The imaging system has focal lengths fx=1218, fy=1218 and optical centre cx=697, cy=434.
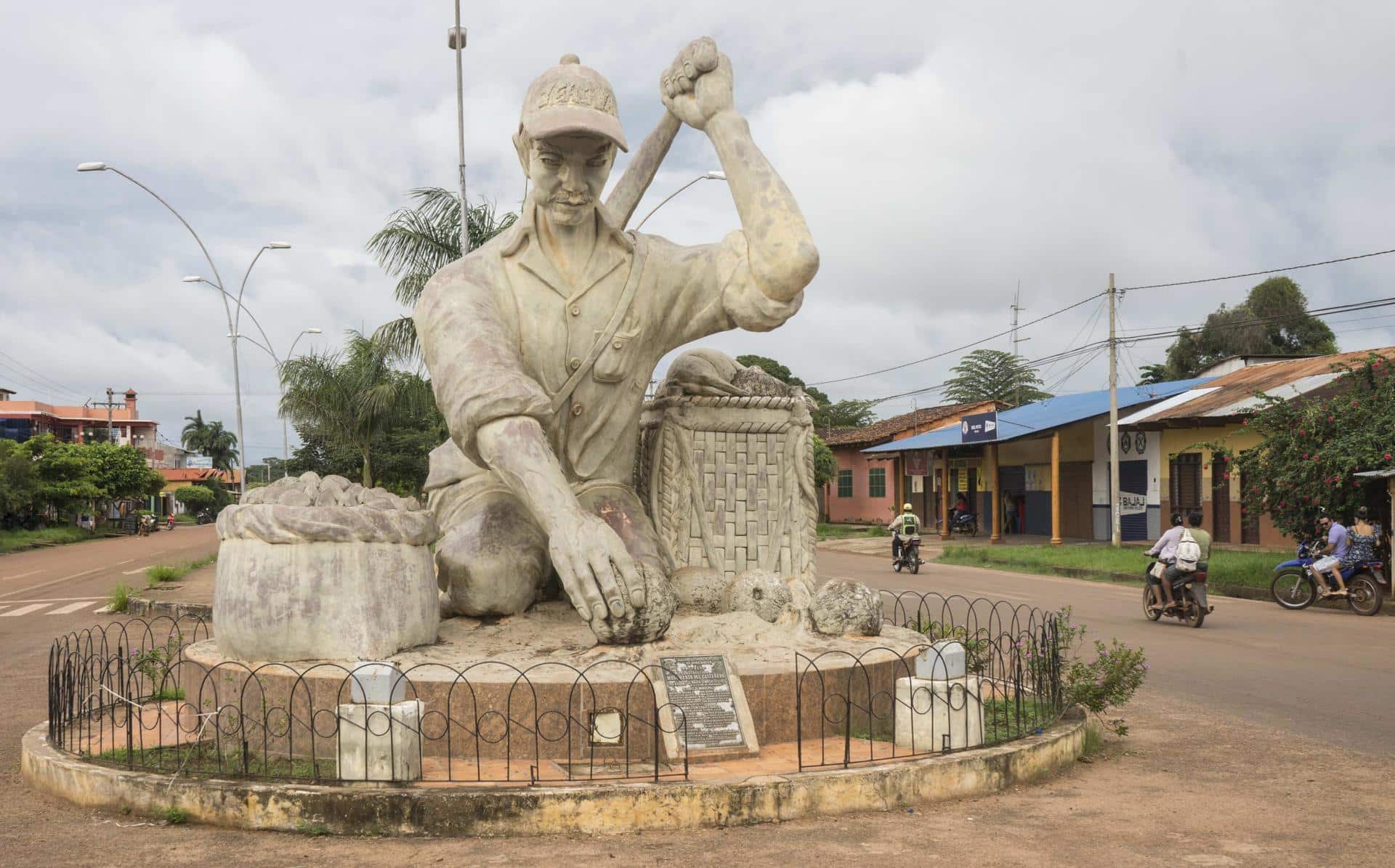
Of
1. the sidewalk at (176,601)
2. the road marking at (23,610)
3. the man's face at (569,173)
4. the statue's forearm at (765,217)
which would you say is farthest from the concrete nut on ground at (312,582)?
the road marking at (23,610)

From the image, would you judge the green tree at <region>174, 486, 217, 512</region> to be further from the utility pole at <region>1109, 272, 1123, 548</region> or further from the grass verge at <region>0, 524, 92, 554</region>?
the utility pole at <region>1109, 272, 1123, 548</region>

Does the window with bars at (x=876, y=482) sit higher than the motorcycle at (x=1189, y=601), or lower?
higher

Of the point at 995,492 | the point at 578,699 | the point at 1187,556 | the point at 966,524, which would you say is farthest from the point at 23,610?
the point at 966,524

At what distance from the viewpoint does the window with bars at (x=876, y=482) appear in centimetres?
3669

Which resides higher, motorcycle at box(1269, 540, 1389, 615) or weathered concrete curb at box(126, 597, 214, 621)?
motorcycle at box(1269, 540, 1389, 615)

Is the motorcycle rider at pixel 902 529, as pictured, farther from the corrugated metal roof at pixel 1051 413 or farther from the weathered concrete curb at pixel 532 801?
→ the weathered concrete curb at pixel 532 801

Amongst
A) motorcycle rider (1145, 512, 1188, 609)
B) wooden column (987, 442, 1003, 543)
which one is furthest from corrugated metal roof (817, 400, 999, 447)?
motorcycle rider (1145, 512, 1188, 609)

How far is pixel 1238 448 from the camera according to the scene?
21828 mm

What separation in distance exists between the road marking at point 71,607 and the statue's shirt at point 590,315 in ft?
38.0

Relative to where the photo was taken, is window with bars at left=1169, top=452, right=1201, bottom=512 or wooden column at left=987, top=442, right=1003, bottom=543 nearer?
window with bars at left=1169, top=452, right=1201, bottom=512

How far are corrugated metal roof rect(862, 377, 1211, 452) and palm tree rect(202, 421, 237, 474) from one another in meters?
64.6

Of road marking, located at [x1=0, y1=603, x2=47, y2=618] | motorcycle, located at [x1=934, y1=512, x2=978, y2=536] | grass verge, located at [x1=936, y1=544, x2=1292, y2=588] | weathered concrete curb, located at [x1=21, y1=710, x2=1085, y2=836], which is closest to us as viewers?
weathered concrete curb, located at [x1=21, y1=710, x2=1085, y2=836]

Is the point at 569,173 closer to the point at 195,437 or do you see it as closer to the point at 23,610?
the point at 23,610

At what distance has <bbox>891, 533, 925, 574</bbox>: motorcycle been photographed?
63.1ft
